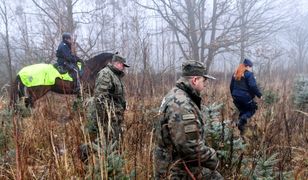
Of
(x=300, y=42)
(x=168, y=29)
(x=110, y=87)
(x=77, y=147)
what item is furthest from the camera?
(x=300, y=42)

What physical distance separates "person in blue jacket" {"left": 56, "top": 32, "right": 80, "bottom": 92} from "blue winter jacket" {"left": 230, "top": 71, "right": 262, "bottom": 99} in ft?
10.9

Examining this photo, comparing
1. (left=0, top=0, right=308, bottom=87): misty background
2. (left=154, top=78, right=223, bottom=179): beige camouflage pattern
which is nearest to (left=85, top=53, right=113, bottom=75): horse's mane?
(left=0, top=0, right=308, bottom=87): misty background

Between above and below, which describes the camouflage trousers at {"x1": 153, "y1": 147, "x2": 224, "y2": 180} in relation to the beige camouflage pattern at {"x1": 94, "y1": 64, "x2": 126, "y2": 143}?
below

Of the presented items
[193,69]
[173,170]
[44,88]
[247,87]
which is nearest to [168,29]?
[44,88]

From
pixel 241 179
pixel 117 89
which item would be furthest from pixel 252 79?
pixel 241 179

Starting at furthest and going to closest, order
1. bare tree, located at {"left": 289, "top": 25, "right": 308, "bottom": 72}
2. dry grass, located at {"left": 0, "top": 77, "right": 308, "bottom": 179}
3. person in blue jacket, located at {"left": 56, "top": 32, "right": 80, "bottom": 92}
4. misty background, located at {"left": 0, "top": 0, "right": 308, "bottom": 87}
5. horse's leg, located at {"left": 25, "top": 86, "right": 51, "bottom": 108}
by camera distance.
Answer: bare tree, located at {"left": 289, "top": 25, "right": 308, "bottom": 72}
misty background, located at {"left": 0, "top": 0, "right": 308, "bottom": 87}
horse's leg, located at {"left": 25, "top": 86, "right": 51, "bottom": 108}
person in blue jacket, located at {"left": 56, "top": 32, "right": 80, "bottom": 92}
dry grass, located at {"left": 0, "top": 77, "right": 308, "bottom": 179}

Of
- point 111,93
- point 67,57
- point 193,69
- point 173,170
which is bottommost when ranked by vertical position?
point 173,170

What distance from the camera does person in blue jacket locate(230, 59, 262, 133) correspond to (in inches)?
275

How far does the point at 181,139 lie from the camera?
8.40 feet

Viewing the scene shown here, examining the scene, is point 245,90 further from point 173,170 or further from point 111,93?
point 173,170

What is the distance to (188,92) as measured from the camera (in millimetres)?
2842

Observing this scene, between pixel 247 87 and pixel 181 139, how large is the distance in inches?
192

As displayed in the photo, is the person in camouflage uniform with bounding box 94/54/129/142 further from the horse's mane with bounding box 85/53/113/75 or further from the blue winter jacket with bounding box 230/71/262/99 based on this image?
the blue winter jacket with bounding box 230/71/262/99

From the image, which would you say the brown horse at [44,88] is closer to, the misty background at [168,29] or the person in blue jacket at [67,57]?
the person in blue jacket at [67,57]
